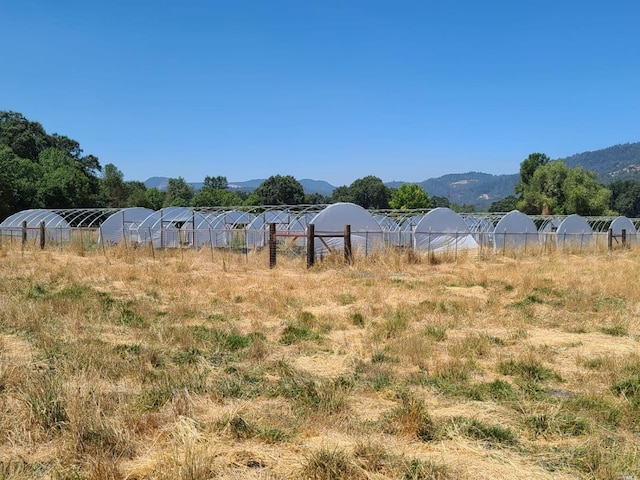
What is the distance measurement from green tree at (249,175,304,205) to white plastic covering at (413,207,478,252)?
62.1 m

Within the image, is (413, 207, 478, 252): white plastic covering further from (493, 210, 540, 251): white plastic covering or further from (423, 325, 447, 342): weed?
(423, 325, 447, 342): weed

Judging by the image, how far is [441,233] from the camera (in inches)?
1107

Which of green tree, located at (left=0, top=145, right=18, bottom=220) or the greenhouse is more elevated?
green tree, located at (left=0, top=145, right=18, bottom=220)

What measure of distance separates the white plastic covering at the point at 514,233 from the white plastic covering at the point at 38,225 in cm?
2815

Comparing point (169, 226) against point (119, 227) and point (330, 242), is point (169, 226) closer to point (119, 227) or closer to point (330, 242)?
point (119, 227)

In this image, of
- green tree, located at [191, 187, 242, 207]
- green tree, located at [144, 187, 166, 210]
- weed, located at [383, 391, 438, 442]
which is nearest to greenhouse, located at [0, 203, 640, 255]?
weed, located at [383, 391, 438, 442]

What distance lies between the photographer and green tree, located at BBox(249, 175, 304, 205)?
92.2 metres

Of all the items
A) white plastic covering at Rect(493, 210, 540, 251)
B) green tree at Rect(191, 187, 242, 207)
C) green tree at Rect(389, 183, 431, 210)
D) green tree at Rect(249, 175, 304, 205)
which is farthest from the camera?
green tree at Rect(249, 175, 304, 205)

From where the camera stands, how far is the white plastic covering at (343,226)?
25.9 m

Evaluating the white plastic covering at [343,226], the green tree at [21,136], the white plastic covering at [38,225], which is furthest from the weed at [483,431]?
the green tree at [21,136]

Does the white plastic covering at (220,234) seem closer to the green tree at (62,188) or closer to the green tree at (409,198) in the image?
the green tree at (62,188)

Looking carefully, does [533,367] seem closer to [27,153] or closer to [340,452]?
[340,452]

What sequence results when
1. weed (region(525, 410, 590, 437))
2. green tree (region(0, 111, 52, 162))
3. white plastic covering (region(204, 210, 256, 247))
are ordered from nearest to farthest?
weed (region(525, 410, 590, 437)) < white plastic covering (region(204, 210, 256, 247)) < green tree (region(0, 111, 52, 162))

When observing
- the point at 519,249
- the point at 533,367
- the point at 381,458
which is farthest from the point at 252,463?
the point at 519,249
